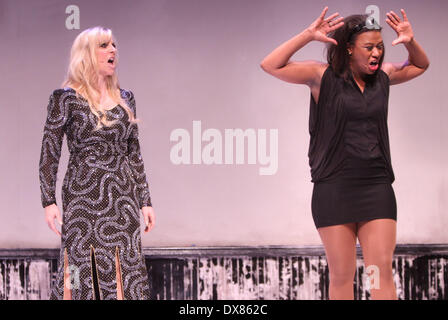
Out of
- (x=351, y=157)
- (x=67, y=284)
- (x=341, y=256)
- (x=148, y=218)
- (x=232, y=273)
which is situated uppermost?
(x=351, y=157)

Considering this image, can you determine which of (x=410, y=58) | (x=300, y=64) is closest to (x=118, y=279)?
(x=300, y=64)

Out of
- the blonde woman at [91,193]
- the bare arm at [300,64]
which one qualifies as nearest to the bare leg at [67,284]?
the blonde woman at [91,193]

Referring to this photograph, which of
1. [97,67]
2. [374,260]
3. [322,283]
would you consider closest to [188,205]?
[322,283]

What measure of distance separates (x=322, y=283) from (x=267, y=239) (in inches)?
15.3

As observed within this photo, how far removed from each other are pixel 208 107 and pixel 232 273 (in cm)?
92

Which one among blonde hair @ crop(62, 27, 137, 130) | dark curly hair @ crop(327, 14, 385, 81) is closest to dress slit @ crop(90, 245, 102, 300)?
blonde hair @ crop(62, 27, 137, 130)

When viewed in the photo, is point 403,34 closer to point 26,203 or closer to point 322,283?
point 322,283

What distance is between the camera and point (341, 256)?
234 centimetres

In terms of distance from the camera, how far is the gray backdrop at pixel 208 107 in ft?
10.8

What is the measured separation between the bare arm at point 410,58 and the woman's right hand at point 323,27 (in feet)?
0.89

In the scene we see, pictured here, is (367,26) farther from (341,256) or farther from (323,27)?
(341,256)

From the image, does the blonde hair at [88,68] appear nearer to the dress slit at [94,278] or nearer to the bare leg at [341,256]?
the dress slit at [94,278]

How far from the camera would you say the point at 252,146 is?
10.4 ft

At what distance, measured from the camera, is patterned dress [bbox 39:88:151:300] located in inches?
95.0
